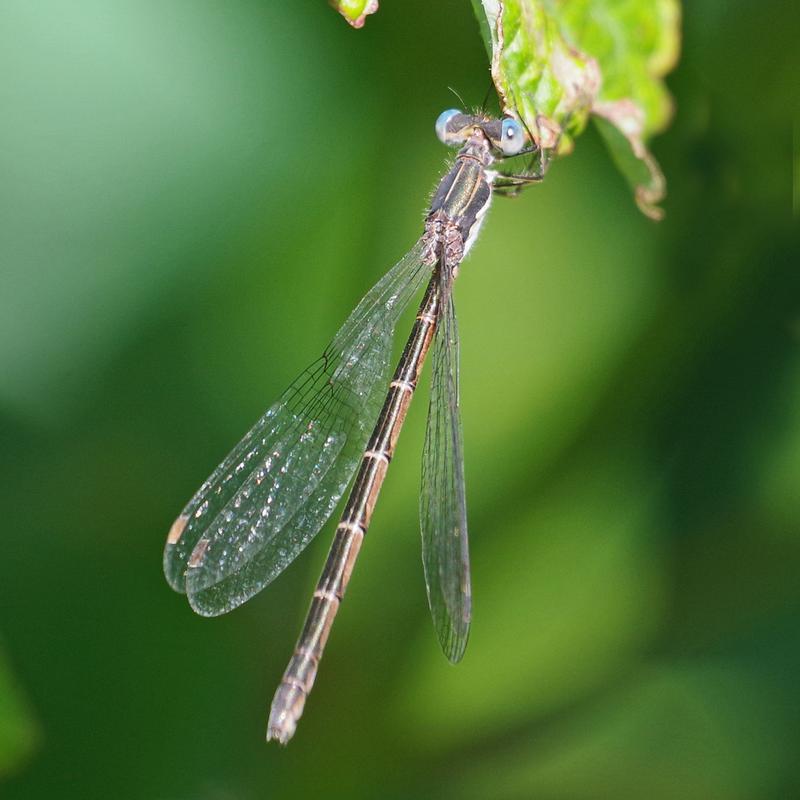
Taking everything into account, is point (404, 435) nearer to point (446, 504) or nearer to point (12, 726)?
point (446, 504)

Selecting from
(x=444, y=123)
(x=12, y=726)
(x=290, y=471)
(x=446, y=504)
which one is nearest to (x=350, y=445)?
(x=290, y=471)

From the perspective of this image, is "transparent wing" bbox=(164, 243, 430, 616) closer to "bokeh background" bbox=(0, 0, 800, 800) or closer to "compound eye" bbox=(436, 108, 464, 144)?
"bokeh background" bbox=(0, 0, 800, 800)

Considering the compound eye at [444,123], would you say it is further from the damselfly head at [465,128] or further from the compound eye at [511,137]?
the compound eye at [511,137]

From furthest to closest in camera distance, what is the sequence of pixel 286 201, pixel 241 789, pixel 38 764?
1. pixel 286 201
2. pixel 241 789
3. pixel 38 764

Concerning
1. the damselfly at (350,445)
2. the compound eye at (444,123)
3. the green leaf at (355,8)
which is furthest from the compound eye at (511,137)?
the green leaf at (355,8)

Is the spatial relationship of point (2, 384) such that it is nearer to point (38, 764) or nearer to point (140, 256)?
point (140, 256)

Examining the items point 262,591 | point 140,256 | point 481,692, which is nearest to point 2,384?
point 140,256
